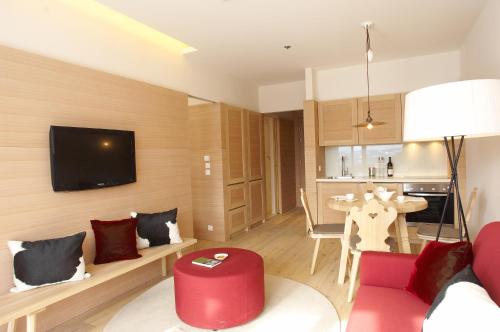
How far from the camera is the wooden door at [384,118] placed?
4.58m

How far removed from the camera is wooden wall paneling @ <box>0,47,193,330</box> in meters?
2.29

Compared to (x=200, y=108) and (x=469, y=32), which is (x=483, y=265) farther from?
(x=200, y=108)

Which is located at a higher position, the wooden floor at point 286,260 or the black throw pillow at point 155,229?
the black throw pillow at point 155,229

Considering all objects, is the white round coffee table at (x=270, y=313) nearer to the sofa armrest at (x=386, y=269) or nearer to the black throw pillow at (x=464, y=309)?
the sofa armrest at (x=386, y=269)

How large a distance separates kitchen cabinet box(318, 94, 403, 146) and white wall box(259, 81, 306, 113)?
2.56 ft

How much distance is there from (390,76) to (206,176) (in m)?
3.20

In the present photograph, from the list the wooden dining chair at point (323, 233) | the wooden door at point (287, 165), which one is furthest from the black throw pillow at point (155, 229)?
the wooden door at point (287, 165)

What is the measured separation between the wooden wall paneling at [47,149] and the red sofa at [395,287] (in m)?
2.33

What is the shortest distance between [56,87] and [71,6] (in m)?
0.78

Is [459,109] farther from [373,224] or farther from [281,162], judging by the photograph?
[281,162]

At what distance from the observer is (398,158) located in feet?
16.1

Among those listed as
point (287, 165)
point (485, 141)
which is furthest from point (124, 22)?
point (287, 165)

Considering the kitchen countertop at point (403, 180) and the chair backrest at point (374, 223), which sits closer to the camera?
the chair backrest at point (374, 223)

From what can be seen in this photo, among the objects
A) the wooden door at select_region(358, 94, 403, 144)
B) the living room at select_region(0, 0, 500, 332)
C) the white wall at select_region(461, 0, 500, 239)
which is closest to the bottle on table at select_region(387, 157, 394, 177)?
the living room at select_region(0, 0, 500, 332)
